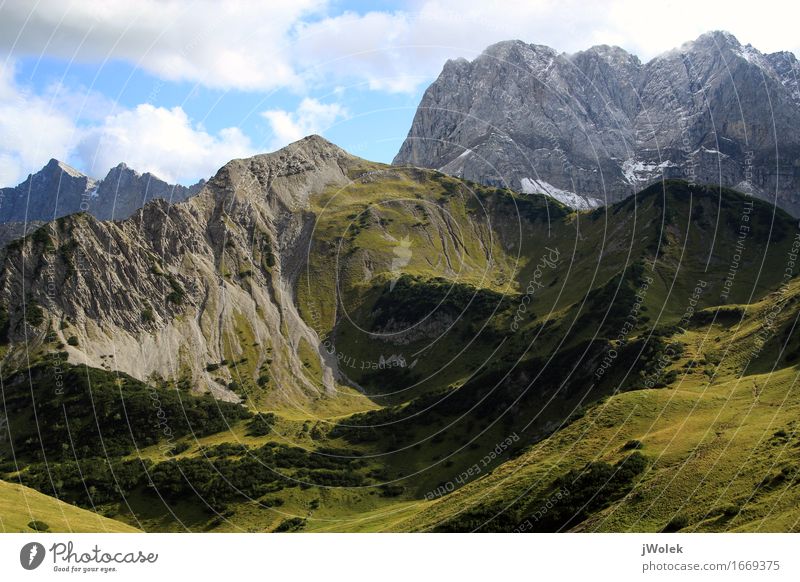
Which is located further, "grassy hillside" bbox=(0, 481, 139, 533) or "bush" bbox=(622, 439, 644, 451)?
"bush" bbox=(622, 439, 644, 451)

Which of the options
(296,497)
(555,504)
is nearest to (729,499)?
(555,504)

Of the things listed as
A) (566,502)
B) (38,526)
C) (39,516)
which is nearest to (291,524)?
(39,516)

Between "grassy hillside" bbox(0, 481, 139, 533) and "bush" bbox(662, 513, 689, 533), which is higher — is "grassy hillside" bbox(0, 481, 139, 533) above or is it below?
above

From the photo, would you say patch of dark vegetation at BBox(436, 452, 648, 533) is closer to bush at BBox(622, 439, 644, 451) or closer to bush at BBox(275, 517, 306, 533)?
bush at BBox(622, 439, 644, 451)

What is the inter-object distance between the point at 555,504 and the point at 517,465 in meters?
26.4

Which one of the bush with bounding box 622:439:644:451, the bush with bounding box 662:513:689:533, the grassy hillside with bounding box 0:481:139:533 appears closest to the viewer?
the bush with bounding box 662:513:689:533

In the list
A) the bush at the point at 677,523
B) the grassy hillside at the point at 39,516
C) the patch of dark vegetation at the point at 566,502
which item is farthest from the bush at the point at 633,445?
the grassy hillside at the point at 39,516

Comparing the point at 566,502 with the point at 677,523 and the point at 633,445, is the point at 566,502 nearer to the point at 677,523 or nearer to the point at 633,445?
the point at 633,445

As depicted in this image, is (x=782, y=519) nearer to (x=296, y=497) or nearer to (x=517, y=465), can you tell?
(x=517, y=465)

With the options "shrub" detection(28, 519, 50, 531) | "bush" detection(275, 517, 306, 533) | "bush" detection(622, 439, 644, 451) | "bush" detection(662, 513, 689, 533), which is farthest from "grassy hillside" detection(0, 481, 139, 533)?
"bush" detection(622, 439, 644, 451)

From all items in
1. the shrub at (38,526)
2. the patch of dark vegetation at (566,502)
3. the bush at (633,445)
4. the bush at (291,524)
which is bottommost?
the bush at (291,524)

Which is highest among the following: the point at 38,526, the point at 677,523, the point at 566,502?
the point at 38,526

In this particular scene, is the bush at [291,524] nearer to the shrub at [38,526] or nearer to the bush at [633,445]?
the shrub at [38,526]

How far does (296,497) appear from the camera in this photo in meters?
190
